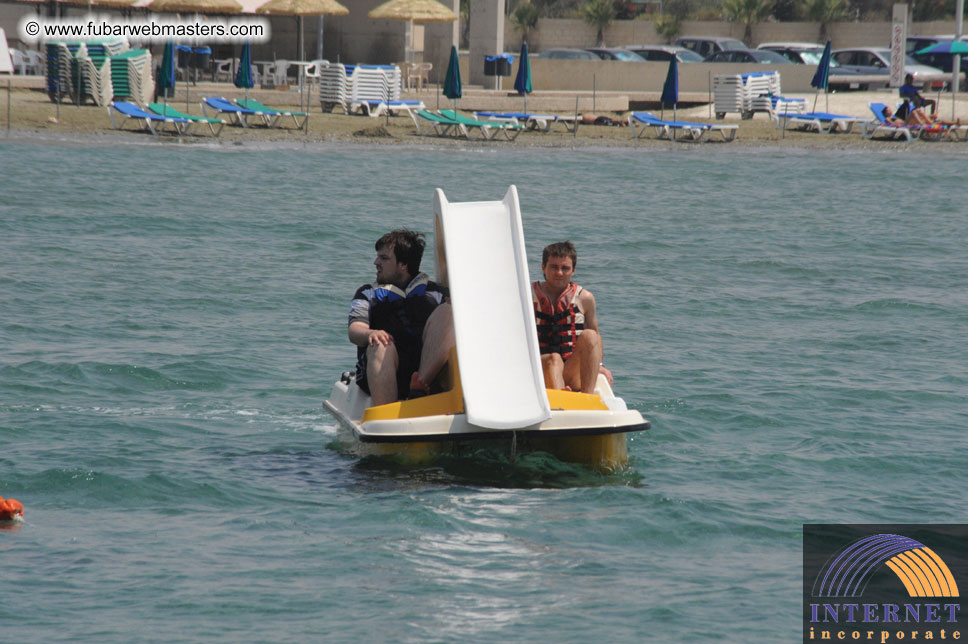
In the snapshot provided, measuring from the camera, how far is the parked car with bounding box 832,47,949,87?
3972 centimetres

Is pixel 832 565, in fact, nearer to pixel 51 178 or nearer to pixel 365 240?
pixel 365 240

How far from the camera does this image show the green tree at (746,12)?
55844 mm

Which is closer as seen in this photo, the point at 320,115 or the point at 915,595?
the point at 915,595

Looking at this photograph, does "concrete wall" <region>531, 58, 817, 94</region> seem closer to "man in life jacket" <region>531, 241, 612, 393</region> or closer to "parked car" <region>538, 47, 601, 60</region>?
"parked car" <region>538, 47, 601, 60</region>

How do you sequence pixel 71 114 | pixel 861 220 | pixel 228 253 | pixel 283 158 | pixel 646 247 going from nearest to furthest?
pixel 228 253, pixel 646 247, pixel 861 220, pixel 283 158, pixel 71 114

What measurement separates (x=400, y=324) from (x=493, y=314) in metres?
0.73

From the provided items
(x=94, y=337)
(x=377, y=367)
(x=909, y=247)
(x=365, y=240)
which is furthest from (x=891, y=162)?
(x=377, y=367)

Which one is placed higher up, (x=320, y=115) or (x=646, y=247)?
(x=320, y=115)

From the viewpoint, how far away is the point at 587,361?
24.5ft

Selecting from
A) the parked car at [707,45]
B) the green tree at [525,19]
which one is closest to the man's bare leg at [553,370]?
the parked car at [707,45]

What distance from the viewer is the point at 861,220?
826 inches

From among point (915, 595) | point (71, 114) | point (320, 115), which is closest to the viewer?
point (915, 595)

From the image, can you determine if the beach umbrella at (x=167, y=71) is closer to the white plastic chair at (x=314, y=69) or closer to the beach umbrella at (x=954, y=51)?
the white plastic chair at (x=314, y=69)

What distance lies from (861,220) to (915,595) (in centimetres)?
1555
